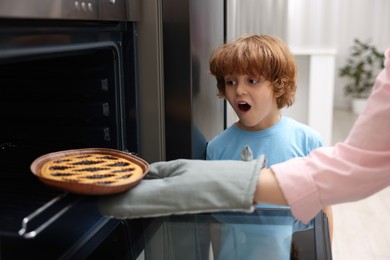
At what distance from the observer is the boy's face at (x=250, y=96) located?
126 centimetres

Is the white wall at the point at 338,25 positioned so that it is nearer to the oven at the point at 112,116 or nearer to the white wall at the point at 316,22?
the white wall at the point at 316,22

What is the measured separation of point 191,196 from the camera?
0.70 meters

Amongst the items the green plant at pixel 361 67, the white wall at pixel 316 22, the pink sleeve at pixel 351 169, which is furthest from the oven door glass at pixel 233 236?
the green plant at pixel 361 67

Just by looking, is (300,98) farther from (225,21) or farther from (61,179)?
(61,179)

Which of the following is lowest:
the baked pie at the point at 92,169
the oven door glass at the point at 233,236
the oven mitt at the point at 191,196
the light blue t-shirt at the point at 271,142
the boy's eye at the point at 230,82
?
the oven door glass at the point at 233,236

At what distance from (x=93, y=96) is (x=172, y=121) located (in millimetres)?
206

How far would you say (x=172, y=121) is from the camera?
1151mm

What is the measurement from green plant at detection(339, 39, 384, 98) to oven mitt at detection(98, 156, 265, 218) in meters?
4.46

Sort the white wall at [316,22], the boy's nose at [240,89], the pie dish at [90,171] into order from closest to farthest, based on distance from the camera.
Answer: the pie dish at [90,171] < the boy's nose at [240,89] < the white wall at [316,22]

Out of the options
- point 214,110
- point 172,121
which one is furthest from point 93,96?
point 214,110

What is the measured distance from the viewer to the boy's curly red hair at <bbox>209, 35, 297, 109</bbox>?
125cm

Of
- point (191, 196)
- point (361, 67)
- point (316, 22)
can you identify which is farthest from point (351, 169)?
point (361, 67)

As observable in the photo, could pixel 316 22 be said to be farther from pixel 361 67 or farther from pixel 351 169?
pixel 351 169

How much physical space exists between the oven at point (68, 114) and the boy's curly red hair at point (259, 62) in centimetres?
30
